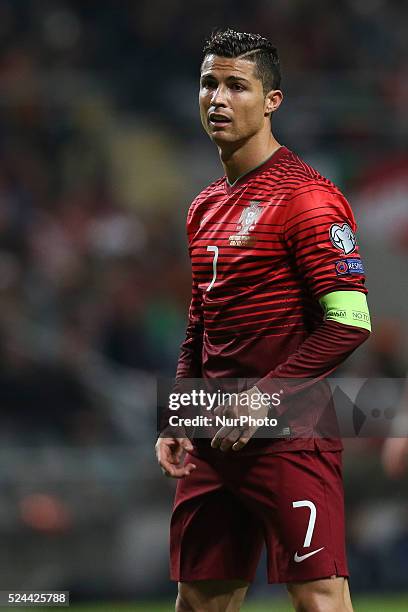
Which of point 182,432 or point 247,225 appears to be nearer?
point 247,225

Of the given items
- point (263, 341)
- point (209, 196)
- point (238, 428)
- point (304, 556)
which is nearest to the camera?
point (238, 428)

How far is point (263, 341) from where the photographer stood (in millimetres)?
3246

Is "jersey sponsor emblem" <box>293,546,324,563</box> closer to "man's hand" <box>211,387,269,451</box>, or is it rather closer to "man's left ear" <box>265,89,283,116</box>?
"man's hand" <box>211,387,269,451</box>

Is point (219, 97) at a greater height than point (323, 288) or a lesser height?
greater

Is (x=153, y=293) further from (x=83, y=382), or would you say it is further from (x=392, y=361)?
(x=392, y=361)

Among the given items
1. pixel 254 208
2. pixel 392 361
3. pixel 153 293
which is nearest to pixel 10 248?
pixel 153 293

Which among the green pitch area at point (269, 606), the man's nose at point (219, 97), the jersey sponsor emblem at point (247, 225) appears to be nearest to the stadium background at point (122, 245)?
the green pitch area at point (269, 606)

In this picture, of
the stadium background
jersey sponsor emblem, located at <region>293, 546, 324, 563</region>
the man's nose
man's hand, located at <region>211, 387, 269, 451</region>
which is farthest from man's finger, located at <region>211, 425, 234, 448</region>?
the stadium background

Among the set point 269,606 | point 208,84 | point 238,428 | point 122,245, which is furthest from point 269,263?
point 122,245

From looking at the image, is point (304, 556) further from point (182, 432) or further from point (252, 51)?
point (252, 51)

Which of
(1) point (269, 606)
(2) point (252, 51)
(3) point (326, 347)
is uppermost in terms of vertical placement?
(2) point (252, 51)

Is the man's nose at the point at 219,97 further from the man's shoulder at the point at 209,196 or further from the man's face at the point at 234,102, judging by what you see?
the man's shoulder at the point at 209,196

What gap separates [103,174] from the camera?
7.76 m

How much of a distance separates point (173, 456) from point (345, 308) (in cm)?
75
